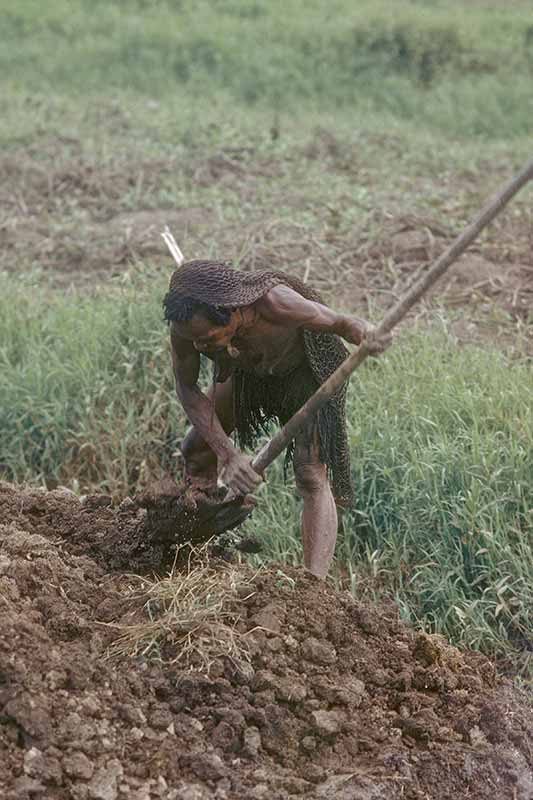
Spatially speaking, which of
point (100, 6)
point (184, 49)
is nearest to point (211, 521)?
point (184, 49)

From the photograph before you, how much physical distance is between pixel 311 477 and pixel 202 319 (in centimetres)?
80

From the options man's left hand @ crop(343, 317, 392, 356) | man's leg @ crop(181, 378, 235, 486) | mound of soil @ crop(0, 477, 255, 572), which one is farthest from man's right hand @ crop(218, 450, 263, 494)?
man's left hand @ crop(343, 317, 392, 356)

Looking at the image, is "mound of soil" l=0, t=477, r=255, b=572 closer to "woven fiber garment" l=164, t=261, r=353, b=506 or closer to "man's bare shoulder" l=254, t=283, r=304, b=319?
"woven fiber garment" l=164, t=261, r=353, b=506

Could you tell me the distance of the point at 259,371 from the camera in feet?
12.9

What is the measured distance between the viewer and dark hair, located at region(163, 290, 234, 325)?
3557 millimetres

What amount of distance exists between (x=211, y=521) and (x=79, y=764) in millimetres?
1075

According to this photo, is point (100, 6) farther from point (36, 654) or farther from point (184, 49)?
point (36, 654)

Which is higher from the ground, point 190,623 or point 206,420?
point 206,420

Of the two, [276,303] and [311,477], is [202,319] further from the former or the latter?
[311,477]

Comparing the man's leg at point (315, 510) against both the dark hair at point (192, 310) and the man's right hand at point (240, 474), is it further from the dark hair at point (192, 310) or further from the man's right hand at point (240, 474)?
the dark hair at point (192, 310)

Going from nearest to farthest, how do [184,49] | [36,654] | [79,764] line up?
1. [79,764]
2. [36,654]
3. [184,49]

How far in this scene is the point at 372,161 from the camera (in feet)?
29.6

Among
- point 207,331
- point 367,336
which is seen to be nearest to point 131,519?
point 207,331

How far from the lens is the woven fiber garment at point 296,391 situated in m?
3.67
